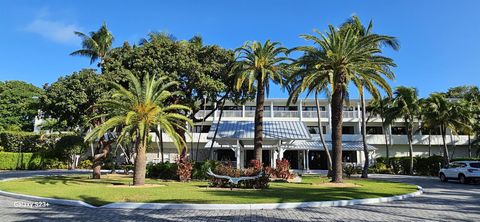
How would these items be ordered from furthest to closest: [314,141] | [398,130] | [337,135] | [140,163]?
1. [398,130]
2. [314,141]
3. [337,135]
4. [140,163]

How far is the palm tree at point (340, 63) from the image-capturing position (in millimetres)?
21391

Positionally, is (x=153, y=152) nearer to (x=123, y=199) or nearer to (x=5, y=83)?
(x=5, y=83)

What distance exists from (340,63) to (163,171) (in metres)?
14.1

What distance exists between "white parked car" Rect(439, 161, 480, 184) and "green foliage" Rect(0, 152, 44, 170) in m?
40.2

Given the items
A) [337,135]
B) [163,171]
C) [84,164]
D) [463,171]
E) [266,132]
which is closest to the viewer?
[337,135]

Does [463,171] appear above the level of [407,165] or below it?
above

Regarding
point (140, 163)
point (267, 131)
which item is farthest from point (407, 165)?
point (140, 163)

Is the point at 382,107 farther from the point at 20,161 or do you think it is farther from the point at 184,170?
the point at 20,161

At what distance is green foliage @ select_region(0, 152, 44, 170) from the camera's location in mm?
40562

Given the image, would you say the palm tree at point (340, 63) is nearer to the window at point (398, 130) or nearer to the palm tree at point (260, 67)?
the palm tree at point (260, 67)

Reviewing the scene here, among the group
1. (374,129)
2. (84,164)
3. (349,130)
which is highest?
(374,129)

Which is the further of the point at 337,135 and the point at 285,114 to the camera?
the point at 285,114

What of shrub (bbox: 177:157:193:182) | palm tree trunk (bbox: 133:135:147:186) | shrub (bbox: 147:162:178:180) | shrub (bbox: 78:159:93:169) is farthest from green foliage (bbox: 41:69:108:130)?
shrub (bbox: 78:159:93:169)

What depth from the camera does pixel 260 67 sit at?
26.7 meters
